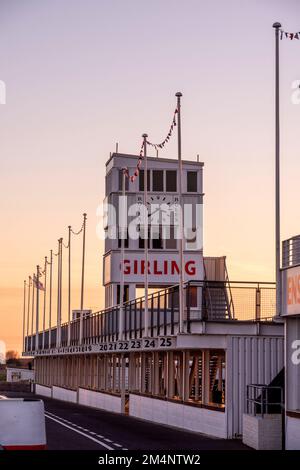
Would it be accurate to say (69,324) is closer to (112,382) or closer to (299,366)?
(112,382)

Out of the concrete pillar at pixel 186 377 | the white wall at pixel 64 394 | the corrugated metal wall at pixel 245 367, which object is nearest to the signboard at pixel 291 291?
the corrugated metal wall at pixel 245 367

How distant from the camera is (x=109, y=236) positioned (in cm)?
7388

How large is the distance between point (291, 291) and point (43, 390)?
76072 mm

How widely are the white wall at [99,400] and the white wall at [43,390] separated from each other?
2212cm

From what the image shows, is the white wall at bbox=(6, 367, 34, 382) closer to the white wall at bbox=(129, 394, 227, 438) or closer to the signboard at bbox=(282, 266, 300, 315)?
the white wall at bbox=(129, 394, 227, 438)

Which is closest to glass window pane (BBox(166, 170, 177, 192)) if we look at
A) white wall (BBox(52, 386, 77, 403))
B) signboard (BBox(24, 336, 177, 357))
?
signboard (BBox(24, 336, 177, 357))

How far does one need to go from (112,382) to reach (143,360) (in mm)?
9979

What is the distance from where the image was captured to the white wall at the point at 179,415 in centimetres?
3641

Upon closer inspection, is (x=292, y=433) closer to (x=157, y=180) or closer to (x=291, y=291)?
(x=291, y=291)

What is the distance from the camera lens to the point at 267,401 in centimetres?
3134

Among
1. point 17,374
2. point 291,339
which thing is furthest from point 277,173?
point 17,374

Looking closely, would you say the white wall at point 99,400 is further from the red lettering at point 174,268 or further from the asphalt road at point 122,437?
the asphalt road at point 122,437
